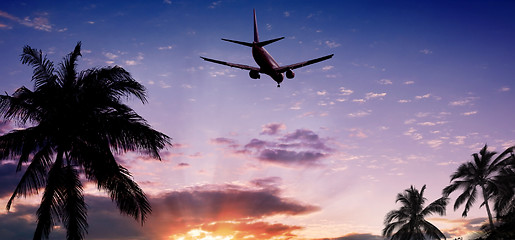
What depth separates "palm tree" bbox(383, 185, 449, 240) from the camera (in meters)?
49.6

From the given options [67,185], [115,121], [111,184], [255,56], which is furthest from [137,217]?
[255,56]

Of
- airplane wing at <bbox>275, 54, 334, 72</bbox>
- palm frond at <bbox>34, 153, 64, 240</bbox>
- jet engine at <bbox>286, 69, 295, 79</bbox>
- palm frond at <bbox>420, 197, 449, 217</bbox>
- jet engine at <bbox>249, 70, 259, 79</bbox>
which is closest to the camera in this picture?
palm frond at <bbox>34, 153, 64, 240</bbox>

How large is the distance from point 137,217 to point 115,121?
3530mm

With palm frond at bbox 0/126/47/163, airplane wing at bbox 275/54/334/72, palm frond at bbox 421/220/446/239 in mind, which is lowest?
palm frond at bbox 421/220/446/239

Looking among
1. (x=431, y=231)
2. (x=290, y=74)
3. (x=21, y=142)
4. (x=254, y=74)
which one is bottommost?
(x=431, y=231)

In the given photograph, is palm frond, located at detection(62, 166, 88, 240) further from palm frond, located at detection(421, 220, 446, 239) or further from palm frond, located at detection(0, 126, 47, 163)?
palm frond, located at detection(421, 220, 446, 239)

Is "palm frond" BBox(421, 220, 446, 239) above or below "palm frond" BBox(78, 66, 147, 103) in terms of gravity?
below

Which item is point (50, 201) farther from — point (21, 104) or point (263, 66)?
point (263, 66)

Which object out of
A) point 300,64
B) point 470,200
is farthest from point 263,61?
point 470,200

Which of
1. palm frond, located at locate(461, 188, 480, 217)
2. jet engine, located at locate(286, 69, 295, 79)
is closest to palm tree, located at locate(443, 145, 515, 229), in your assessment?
palm frond, located at locate(461, 188, 480, 217)

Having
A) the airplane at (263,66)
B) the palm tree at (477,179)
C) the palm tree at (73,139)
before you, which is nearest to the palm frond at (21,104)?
the palm tree at (73,139)

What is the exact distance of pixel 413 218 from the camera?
51.0 meters

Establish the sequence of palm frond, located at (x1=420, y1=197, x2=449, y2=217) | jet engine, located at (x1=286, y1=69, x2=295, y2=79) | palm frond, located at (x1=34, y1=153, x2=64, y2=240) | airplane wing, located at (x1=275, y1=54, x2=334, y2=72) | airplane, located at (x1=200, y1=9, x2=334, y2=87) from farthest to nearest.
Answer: palm frond, located at (x1=420, y1=197, x2=449, y2=217), jet engine, located at (x1=286, y1=69, x2=295, y2=79), airplane, located at (x1=200, y1=9, x2=334, y2=87), airplane wing, located at (x1=275, y1=54, x2=334, y2=72), palm frond, located at (x1=34, y1=153, x2=64, y2=240)

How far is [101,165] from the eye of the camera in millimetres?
13188
